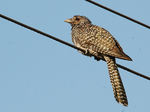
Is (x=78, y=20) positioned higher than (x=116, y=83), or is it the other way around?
(x=78, y=20)

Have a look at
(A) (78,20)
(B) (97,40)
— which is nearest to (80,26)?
(A) (78,20)

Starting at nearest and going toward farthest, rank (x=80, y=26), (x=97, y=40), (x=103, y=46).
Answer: (x=103, y=46)
(x=97, y=40)
(x=80, y=26)

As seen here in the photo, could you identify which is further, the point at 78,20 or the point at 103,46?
the point at 78,20

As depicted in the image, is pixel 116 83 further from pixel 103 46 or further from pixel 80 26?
pixel 80 26

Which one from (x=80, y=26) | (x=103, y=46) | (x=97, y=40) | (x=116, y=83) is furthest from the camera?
(x=80, y=26)

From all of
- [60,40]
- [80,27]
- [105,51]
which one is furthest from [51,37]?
[80,27]

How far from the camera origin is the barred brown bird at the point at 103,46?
7578mm

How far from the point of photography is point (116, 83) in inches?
302

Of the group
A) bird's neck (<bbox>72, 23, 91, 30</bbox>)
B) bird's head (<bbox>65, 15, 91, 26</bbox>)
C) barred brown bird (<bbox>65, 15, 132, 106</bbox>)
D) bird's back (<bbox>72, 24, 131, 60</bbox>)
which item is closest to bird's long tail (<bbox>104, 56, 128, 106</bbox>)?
barred brown bird (<bbox>65, 15, 132, 106</bbox>)

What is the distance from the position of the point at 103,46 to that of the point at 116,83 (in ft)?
3.07

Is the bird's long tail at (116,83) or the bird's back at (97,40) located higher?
the bird's back at (97,40)

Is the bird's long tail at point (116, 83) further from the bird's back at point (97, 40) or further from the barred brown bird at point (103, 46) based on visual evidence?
the bird's back at point (97, 40)

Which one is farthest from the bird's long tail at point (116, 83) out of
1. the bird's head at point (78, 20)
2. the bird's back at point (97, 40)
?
the bird's head at point (78, 20)

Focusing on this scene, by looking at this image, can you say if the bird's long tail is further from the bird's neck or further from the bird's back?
the bird's neck
